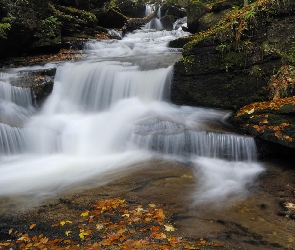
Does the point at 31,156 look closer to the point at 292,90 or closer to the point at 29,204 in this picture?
the point at 29,204

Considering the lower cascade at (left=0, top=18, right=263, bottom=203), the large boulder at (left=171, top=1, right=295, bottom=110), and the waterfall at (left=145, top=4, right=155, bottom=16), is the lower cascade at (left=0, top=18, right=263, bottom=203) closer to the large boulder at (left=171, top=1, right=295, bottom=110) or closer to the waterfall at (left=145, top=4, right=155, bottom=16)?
the large boulder at (left=171, top=1, right=295, bottom=110)

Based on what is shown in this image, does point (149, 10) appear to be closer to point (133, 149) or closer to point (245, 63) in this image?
point (245, 63)

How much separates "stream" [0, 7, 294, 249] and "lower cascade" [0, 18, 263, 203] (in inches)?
1.1

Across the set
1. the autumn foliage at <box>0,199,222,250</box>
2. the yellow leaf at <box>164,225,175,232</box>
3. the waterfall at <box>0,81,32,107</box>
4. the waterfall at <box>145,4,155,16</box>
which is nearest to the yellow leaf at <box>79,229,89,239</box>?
the autumn foliage at <box>0,199,222,250</box>

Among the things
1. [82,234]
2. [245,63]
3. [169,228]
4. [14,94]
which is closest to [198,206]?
[169,228]

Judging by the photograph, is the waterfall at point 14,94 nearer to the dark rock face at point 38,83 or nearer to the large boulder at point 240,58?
the dark rock face at point 38,83

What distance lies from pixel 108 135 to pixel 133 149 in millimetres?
1128


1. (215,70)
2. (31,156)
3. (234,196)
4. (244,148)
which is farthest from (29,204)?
(215,70)

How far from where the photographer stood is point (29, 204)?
16.6 feet

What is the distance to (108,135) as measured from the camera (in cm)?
841

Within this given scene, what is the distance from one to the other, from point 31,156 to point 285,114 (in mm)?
6906

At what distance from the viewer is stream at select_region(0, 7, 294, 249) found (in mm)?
5051

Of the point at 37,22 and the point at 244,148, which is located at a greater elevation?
the point at 37,22

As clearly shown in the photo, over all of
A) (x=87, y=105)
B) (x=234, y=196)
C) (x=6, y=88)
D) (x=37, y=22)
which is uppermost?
(x=37, y=22)
